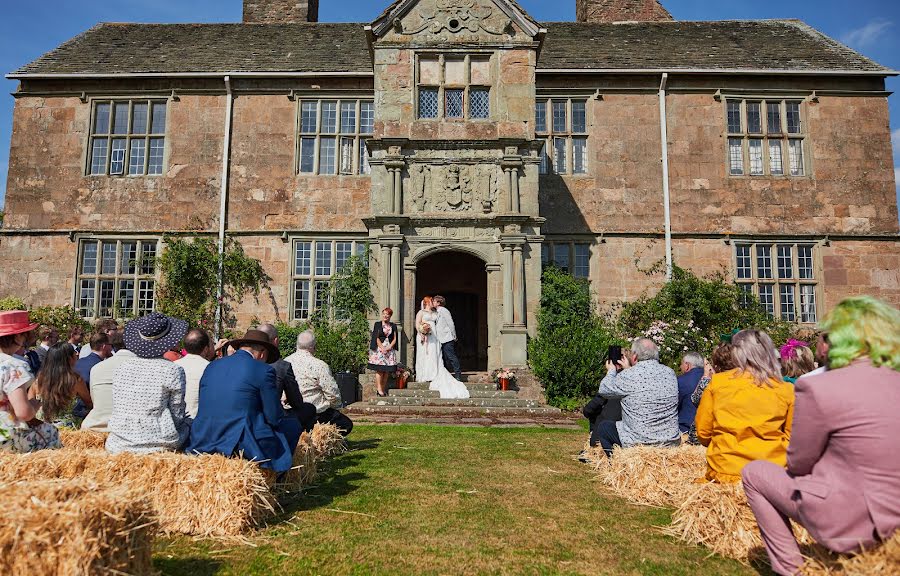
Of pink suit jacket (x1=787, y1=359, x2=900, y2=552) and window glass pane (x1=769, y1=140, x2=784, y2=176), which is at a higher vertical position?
window glass pane (x1=769, y1=140, x2=784, y2=176)

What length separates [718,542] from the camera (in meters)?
4.42

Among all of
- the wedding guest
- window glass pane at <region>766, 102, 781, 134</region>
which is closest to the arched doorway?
the wedding guest

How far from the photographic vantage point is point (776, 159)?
17328mm

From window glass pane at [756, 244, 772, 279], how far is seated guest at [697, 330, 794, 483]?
13618 mm

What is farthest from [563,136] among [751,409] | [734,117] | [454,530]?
[454,530]

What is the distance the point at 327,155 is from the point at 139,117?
17.7 feet

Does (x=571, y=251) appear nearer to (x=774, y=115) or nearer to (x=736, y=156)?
(x=736, y=156)

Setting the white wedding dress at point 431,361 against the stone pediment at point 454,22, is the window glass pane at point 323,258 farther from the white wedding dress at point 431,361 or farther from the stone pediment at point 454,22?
the stone pediment at point 454,22

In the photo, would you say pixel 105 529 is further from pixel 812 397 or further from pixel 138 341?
pixel 812 397

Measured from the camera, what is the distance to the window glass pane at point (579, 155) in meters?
17.3

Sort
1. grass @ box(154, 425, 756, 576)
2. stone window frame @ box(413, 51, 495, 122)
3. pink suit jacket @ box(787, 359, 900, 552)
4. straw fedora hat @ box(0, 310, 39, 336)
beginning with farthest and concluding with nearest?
stone window frame @ box(413, 51, 495, 122) → straw fedora hat @ box(0, 310, 39, 336) → grass @ box(154, 425, 756, 576) → pink suit jacket @ box(787, 359, 900, 552)

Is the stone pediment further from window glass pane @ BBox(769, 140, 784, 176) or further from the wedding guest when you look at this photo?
window glass pane @ BBox(769, 140, 784, 176)

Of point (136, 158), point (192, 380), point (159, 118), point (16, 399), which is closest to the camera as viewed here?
point (16, 399)

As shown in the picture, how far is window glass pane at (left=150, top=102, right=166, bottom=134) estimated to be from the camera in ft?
58.2
